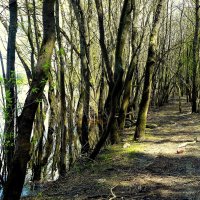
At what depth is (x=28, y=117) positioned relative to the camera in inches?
198

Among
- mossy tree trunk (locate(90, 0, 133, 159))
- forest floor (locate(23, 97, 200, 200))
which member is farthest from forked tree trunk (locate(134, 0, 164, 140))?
mossy tree trunk (locate(90, 0, 133, 159))

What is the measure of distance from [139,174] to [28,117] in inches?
107

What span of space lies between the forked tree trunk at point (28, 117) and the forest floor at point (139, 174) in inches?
41.6

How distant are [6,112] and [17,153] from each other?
86cm

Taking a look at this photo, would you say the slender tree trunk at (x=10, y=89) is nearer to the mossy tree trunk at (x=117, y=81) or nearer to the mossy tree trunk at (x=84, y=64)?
the mossy tree trunk at (x=117, y=81)

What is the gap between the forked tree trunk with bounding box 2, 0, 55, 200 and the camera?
199 inches

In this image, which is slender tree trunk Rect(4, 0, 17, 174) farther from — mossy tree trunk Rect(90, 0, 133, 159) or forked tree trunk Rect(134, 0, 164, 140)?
forked tree trunk Rect(134, 0, 164, 140)

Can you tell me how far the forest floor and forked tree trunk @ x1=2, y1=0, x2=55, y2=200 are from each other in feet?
3.47

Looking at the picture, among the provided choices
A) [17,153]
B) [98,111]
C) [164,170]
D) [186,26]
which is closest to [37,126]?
[98,111]

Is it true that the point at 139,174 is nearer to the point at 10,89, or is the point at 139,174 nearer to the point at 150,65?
the point at 10,89

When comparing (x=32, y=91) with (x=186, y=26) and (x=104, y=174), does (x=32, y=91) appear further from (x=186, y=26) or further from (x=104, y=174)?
(x=186, y=26)

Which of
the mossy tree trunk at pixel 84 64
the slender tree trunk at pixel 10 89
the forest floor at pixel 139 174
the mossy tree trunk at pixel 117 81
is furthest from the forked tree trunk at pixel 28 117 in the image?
the mossy tree trunk at pixel 84 64

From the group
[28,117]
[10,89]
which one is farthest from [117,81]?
[28,117]

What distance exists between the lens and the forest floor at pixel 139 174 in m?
5.69
